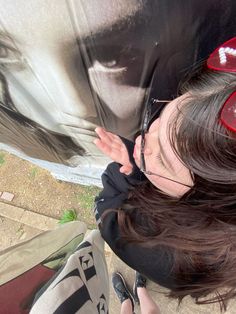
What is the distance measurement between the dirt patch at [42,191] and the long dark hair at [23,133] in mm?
574

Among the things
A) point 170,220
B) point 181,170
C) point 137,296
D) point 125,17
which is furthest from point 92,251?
point 137,296

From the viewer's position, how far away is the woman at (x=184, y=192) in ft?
3.05

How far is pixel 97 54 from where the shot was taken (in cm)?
101

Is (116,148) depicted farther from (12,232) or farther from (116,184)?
(12,232)

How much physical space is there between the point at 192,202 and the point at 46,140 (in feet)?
2.74

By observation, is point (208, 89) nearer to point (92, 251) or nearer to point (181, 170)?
point (181, 170)

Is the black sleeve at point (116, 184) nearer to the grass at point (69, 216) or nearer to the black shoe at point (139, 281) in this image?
the black shoe at point (139, 281)

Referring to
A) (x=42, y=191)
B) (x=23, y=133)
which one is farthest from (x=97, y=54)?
(x=42, y=191)

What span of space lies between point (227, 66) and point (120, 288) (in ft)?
5.48

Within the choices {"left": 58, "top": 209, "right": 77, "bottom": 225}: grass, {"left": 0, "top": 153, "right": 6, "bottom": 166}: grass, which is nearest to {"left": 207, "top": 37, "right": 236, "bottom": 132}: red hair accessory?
{"left": 58, "top": 209, "right": 77, "bottom": 225}: grass

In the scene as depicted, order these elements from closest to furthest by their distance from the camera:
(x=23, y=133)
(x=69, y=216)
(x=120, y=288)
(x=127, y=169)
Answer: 1. (x=127, y=169)
2. (x=23, y=133)
3. (x=120, y=288)
4. (x=69, y=216)

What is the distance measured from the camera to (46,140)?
1.74 meters

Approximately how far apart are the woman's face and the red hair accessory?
116mm

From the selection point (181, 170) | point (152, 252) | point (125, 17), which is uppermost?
point (125, 17)
